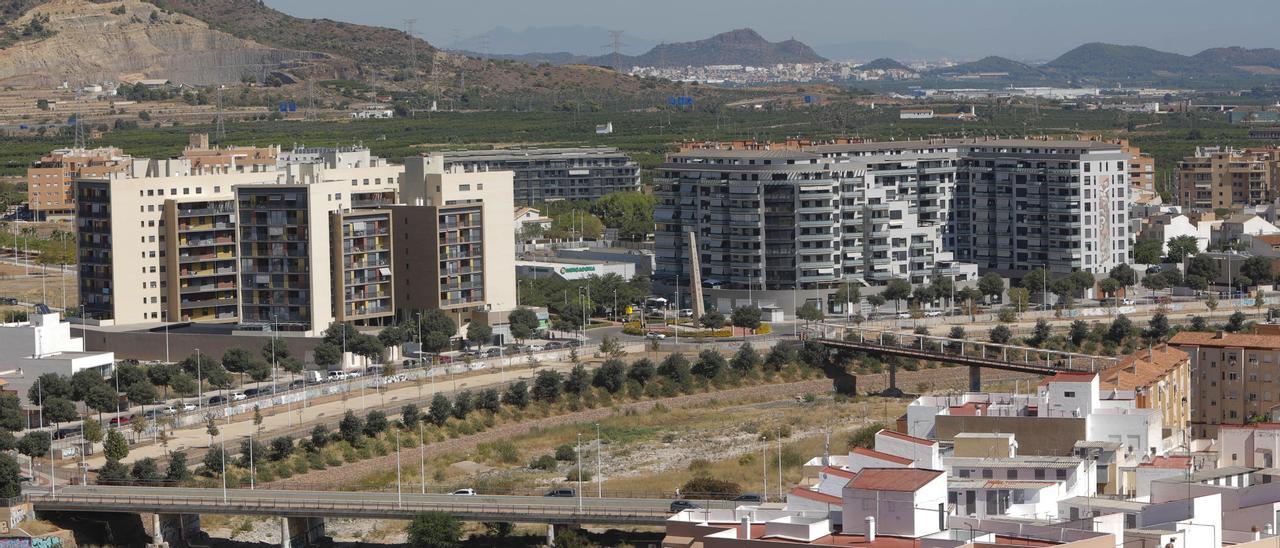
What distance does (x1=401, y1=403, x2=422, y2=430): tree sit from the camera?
4356 centimetres

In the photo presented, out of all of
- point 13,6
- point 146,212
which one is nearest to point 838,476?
point 146,212

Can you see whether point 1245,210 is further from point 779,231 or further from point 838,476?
point 838,476

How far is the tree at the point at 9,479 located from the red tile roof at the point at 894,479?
17040mm

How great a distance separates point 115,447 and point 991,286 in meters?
30.4

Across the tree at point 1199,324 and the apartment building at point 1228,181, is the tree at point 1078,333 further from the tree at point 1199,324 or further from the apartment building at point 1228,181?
the apartment building at point 1228,181

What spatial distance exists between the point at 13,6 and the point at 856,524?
152587 millimetres

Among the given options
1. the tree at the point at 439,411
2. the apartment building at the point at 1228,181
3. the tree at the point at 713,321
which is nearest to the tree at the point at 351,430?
the tree at the point at 439,411

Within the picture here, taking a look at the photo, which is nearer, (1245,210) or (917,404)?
(917,404)

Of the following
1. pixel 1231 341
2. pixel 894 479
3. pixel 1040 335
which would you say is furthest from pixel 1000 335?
pixel 894 479

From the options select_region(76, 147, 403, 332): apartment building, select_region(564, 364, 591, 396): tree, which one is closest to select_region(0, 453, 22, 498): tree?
select_region(564, 364, 591, 396): tree

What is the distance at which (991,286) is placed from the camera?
6291 cm

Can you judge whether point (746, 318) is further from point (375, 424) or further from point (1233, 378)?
point (1233, 378)

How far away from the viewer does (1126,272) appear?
6397 centimetres

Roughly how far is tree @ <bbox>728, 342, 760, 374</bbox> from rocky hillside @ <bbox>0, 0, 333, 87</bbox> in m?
108
